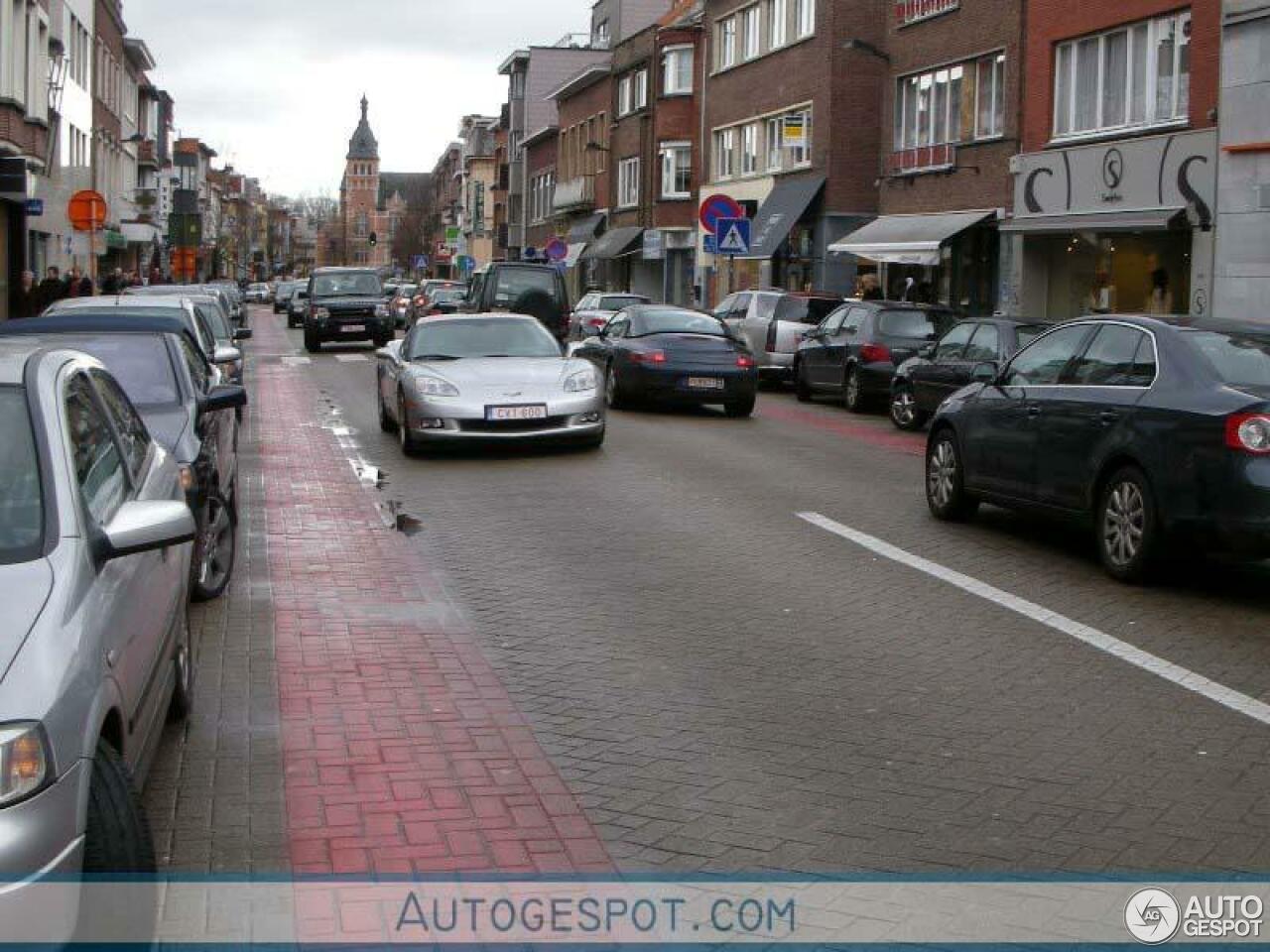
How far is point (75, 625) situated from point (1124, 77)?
2497cm

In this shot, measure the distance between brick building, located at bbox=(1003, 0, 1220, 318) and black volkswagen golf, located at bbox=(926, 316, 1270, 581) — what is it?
45.4 feet

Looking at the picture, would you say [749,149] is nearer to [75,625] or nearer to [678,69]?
[678,69]

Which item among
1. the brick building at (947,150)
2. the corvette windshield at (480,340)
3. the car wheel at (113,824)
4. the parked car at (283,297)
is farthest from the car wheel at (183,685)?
the parked car at (283,297)

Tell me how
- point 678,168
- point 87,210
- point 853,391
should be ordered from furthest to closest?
point 678,168
point 87,210
point 853,391

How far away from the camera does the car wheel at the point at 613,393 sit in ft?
71.3

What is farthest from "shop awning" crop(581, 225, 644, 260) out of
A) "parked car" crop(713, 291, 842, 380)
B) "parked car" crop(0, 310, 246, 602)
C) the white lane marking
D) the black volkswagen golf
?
"parked car" crop(0, 310, 246, 602)

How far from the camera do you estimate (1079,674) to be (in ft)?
23.9

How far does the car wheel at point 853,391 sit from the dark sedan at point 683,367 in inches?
63.9

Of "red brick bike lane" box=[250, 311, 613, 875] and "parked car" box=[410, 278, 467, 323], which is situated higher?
"parked car" box=[410, 278, 467, 323]

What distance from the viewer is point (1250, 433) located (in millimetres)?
8586

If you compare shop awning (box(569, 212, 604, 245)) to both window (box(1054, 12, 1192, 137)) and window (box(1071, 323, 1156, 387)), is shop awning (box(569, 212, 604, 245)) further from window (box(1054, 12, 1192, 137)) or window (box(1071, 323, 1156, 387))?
window (box(1071, 323, 1156, 387))

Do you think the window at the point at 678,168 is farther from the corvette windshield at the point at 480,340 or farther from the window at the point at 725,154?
the corvette windshield at the point at 480,340

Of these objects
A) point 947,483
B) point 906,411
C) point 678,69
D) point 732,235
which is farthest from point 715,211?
point 678,69

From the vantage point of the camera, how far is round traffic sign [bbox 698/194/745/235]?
94.5ft
